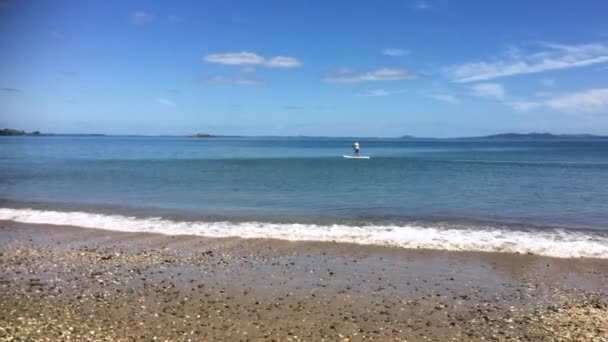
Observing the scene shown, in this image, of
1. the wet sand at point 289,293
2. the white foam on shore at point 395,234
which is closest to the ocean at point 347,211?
the white foam on shore at point 395,234

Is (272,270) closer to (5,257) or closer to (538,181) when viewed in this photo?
(5,257)

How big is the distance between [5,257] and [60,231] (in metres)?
4.45

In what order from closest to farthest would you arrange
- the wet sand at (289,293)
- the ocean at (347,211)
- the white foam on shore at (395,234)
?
the wet sand at (289,293), the white foam on shore at (395,234), the ocean at (347,211)

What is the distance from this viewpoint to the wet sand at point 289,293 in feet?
26.8

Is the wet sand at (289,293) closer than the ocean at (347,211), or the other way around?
the wet sand at (289,293)

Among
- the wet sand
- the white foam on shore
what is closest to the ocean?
the white foam on shore

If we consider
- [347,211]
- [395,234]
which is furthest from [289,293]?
[347,211]

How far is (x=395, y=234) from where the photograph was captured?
1711cm

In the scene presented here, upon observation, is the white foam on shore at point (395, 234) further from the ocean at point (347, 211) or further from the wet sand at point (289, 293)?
the wet sand at point (289, 293)

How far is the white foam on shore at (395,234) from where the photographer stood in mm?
15039

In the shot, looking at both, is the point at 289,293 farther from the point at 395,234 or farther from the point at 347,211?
the point at 347,211

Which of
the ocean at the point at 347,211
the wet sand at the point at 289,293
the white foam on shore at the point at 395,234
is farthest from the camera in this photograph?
the ocean at the point at 347,211

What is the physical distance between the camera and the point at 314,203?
83.5ft

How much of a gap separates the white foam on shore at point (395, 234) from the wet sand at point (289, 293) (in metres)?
1.04
